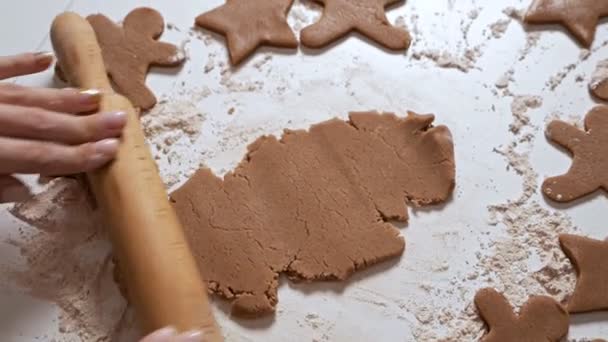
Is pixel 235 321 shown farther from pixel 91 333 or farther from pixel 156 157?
pixel 156 157

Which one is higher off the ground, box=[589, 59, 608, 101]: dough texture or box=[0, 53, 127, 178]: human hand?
box=[589, 59, 608, 101]: dough texture

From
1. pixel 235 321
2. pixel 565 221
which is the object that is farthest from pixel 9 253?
pixel 565 221

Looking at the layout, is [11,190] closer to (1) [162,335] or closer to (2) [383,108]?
(1) [162,335]

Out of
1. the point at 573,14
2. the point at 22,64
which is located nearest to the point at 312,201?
the point at 22,64

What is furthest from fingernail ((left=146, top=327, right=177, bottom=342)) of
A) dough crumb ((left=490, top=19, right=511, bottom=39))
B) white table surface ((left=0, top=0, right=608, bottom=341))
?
dough crumb ((left=490, top=19, right=511, bottom=39))

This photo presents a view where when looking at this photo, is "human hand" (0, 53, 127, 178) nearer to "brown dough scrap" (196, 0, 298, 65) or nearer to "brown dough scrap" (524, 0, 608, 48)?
"brown dough scrap" (196, 0, 298, 65)

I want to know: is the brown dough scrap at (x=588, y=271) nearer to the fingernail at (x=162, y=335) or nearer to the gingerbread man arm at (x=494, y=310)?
the gingerbread man arm at (x=494, y=310)

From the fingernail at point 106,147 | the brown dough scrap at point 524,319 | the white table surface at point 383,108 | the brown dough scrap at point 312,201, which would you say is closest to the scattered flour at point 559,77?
the white table surface at point 383,108
